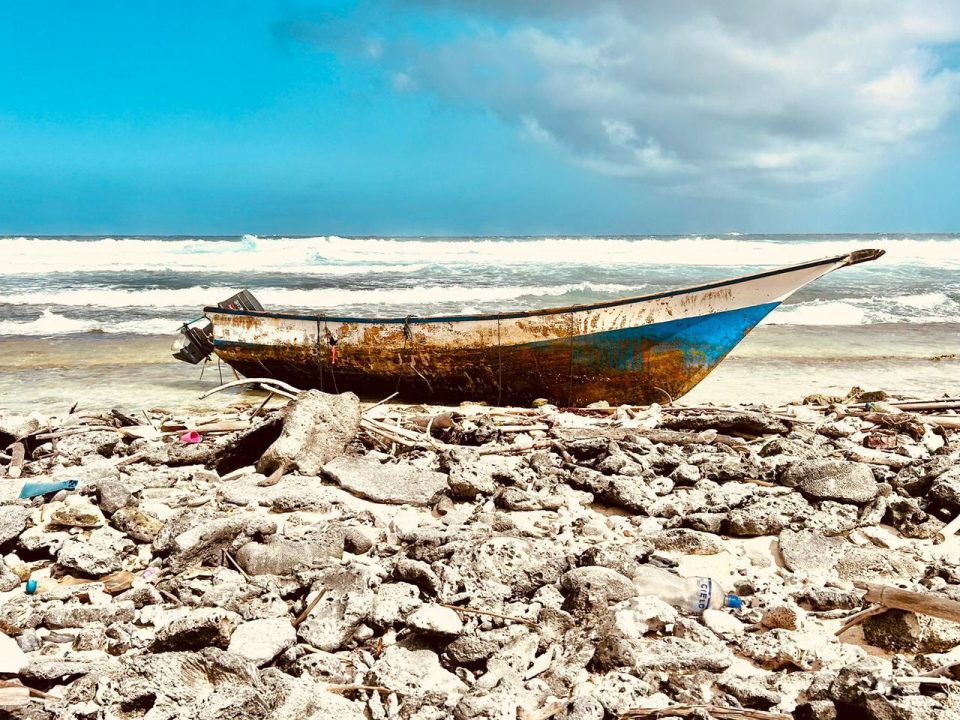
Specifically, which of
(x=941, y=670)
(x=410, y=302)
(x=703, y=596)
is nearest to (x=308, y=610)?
(x=703, y=596)

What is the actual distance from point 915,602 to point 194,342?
8204 mm

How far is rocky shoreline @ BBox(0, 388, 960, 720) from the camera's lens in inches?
101

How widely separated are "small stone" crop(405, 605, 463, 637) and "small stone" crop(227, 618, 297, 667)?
1.54 ft

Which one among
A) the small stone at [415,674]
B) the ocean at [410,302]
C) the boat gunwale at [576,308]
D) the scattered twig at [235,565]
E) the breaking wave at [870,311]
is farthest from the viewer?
the breaking wave at [870,311]

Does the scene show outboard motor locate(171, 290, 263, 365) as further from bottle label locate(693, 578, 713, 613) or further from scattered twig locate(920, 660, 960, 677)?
scattered twig locate(920, 660, 960, 677)

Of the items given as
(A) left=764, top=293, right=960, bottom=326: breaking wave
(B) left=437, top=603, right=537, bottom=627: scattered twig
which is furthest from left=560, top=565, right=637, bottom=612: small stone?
(A) left=764, top=293, right=960, bottom=326: breaking wave

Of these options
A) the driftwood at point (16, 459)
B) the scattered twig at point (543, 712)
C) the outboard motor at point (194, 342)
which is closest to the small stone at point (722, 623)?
the scattered twig at point (543, 712)

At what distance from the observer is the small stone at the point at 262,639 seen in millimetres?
2771

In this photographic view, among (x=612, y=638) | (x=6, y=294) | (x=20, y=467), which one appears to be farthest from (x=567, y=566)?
(x=6, y=294)

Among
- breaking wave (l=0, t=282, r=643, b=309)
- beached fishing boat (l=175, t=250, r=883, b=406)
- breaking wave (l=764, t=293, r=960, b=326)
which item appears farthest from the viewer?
breaking wave (l=0, t=282, r=643, b=309)

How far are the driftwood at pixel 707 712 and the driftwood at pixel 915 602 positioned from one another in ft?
2.40

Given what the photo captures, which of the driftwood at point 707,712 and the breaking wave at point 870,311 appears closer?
the driftwood at point 707,712

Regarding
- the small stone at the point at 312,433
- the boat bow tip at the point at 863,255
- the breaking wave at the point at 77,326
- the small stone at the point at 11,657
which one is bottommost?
the small stone at the point at 11,657

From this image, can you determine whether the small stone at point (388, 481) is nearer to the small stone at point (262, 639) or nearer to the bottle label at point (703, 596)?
the small stone at point (262, 639)
